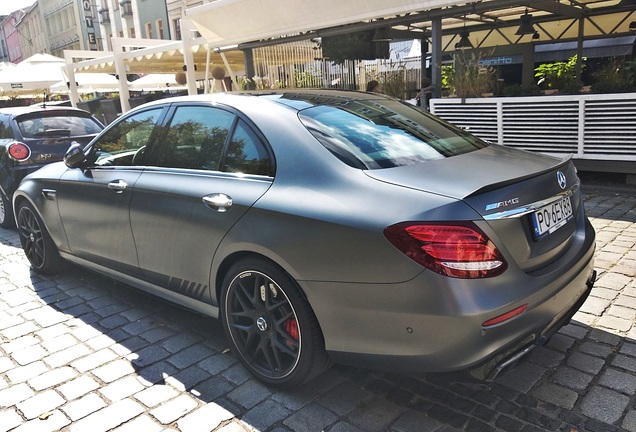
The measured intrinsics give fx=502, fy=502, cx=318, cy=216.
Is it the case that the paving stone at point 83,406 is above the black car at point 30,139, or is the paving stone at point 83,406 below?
below

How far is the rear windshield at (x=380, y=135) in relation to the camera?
259 cm

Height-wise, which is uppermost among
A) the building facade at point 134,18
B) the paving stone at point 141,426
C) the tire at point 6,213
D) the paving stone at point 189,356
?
the building facade at point 134,18

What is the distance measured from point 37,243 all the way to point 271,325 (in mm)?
3177

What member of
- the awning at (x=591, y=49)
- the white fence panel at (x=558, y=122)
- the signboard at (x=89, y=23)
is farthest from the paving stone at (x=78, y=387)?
the signboard at (x=89, y=23)

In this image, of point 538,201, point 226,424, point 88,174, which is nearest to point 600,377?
point 538,201

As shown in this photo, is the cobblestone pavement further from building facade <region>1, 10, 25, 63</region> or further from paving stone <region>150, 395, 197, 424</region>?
building facade <region>1, 10, 25, 63</region>

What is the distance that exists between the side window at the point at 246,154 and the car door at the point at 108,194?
2.99ft

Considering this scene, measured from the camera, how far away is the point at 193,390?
112 inches

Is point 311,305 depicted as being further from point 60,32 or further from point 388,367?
point 60,32

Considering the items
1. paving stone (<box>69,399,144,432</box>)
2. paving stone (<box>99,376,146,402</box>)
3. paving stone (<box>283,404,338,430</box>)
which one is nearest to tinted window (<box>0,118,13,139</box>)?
paving stone (<box>99,376,146,402</box>)

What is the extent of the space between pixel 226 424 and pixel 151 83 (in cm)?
2042

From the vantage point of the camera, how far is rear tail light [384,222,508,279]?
2.08 m

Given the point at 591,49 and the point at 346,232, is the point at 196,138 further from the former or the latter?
the point at 591,49

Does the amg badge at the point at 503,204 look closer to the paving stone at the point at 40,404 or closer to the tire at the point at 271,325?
the tire at the point at 271,325
